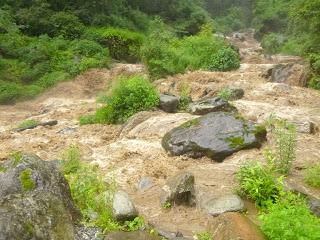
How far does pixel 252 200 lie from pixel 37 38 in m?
17.2

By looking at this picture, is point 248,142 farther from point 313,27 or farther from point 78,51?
point 78,51

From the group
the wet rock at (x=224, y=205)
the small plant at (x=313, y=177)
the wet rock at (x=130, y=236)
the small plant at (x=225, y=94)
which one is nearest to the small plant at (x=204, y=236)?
the wet rock at (x=130, y=236)

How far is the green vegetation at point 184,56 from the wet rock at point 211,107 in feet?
17.0

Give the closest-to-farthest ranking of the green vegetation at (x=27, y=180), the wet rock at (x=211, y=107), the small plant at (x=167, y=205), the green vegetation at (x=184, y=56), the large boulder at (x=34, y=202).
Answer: the large boulder at (x=34, y=202), the green vegetation at (x=27, y=180), the small plant at (x=167, y=205), the wet rock at (x=211, y=107), the green vegetation at (x=184, y=56)

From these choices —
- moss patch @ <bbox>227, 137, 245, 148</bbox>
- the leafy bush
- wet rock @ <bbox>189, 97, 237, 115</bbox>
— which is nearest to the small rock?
wet rock @ <bbox>189, 97, 237, 115</bbox>

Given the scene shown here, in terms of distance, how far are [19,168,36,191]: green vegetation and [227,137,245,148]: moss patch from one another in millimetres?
4531

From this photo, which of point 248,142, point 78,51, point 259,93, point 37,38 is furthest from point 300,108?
point 37,38

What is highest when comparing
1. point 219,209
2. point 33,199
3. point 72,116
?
point 33,199

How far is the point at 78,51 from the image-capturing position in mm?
21078

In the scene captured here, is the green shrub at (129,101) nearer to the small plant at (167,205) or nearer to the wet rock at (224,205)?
the small plant at (167,205)

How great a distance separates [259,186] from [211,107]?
4.91 m

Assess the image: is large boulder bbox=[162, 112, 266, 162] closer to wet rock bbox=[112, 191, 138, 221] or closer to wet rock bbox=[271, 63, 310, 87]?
wet rock bbox=[112, 191, 138, 221]

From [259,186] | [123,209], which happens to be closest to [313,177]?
[259,186]

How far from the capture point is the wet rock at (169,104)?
1238cm
